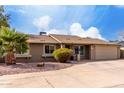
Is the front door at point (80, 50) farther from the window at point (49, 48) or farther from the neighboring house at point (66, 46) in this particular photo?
the window at point (49, 48)

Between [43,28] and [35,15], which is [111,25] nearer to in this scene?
[43,28]

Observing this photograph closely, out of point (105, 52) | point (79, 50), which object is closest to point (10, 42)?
point (79, 50)

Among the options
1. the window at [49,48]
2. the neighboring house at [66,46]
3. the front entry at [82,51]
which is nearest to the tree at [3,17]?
the neighboring house at [66,46]

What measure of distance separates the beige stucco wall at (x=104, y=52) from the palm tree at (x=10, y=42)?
11696 millimetres

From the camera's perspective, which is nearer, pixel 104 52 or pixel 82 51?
pixel 82 51

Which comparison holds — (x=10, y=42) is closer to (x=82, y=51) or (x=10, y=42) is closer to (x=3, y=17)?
(x=82, y=51)

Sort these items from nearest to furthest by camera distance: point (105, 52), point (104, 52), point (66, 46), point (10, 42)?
point (10, 42)
point (66, 46)
point (104, 52)
point (105, 52)

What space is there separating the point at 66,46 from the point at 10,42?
988 cm

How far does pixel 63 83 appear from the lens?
36.6ft

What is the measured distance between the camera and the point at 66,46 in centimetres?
2708

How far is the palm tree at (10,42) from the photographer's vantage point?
1820 centimetres

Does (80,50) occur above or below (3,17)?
below
